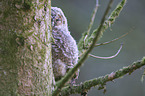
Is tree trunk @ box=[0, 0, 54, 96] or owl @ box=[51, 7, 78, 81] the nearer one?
tree trunk @ box=[0, 0, 54, 96]

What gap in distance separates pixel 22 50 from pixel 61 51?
61 cm

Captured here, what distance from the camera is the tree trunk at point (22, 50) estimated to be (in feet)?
2.75

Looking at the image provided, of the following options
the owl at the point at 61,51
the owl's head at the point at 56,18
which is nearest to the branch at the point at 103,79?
the owl at the point at 61,51

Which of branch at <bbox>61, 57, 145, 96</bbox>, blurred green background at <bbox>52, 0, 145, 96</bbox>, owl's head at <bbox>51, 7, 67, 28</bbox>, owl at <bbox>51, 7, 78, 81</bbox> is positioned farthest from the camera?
blurred green background at <bbox>52, 0, 145, 96</bbox>

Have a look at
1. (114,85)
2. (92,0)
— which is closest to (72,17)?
(92,0)

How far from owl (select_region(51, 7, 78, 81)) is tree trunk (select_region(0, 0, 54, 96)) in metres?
0.51

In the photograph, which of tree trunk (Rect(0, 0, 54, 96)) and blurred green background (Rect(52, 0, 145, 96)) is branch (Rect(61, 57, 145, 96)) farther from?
blurred green background (Rect(52, 0, 145, 96))

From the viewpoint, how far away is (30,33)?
0.87 m

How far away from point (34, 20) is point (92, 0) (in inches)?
171

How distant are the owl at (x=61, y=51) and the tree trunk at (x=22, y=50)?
0.51 metres

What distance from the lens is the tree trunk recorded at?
0.84 meters

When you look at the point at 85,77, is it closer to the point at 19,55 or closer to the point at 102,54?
the point at 102,54

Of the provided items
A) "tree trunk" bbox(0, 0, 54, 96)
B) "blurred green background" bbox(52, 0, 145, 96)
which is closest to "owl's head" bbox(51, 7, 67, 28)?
"tree trunk" bbox(0, 0, 54, 96)

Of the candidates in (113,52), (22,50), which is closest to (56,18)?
(22,50)
